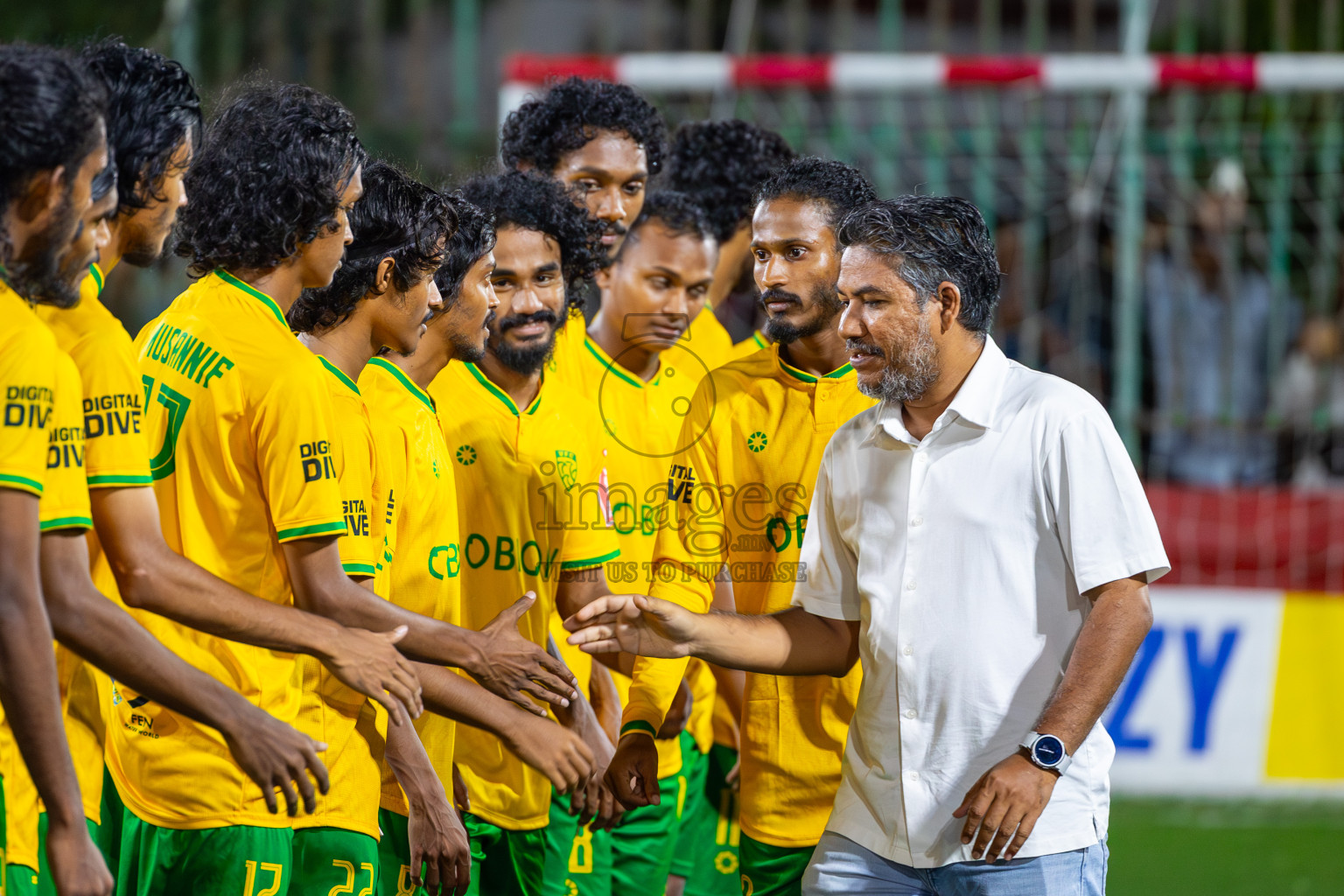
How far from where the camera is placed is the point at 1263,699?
782 cm

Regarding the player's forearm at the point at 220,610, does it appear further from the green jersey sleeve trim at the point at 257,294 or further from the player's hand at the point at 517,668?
the green jersey sleeve trim at the point at 257,294

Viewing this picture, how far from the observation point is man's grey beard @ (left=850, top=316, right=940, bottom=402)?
3301mm

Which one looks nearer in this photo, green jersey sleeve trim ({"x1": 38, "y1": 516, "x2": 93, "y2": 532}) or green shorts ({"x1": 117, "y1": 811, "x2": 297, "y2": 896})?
green jersey sleeve trim ({"x1": 38, "y1": 516, "x2": 93, "y2": 532})

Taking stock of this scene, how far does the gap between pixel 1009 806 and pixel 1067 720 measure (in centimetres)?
21

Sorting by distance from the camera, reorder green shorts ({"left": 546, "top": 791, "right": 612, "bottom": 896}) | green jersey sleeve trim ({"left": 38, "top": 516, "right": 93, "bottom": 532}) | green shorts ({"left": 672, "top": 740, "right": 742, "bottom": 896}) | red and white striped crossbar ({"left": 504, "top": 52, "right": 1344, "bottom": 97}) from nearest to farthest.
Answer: green jersey sleeve trim ({"left": 38, "top": 516, "right": 93, "bottom": 532}) → green shorts ({"left": 546, "top": 791, "right": 612, "bottom": 896}) → green shorts ({"left": 672, "top": 740, "right": 742, "bottom": 896}) → red and white striped crossbar ({"left": 504, "top": 52, "right": 1344, "bottom": 97})

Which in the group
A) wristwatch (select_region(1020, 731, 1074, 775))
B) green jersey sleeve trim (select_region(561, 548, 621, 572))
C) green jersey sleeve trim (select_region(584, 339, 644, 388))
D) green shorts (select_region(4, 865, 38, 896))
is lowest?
green shorts (select_region(4, 865, 38, 896))

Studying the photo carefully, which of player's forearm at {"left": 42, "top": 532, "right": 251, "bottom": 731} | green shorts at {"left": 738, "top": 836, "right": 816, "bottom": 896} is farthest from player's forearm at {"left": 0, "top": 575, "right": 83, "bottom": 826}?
green shorts at {"left": 738, "top": 836, "right": 816, "bottom": 896}

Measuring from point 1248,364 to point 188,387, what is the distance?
7.34 meters

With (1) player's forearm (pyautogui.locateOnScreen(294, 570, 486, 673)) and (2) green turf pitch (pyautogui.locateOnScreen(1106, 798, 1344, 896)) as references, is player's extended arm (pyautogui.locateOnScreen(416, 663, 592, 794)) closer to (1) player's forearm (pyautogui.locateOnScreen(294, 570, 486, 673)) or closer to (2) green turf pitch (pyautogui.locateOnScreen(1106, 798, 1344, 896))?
(1) player's forearm (pyautogui.locateOnScreen(294, 570, 486, 673))

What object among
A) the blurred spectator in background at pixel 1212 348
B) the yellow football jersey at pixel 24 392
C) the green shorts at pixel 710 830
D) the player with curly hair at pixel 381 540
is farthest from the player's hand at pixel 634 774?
the blurred spectator in background at pixel 1212 348

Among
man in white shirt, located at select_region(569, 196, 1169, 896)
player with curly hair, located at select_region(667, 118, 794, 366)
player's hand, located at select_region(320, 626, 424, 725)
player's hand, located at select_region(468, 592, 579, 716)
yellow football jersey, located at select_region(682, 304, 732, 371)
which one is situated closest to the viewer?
player's hand, located at select_region(320, 626, 424, 725)

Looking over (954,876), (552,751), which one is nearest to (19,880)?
Answer: (552,751)

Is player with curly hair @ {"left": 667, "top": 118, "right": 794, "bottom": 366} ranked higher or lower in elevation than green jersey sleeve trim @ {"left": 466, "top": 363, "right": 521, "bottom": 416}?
higher

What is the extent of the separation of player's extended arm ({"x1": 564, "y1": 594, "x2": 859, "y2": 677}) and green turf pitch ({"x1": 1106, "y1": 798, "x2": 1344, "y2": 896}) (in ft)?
12.3
